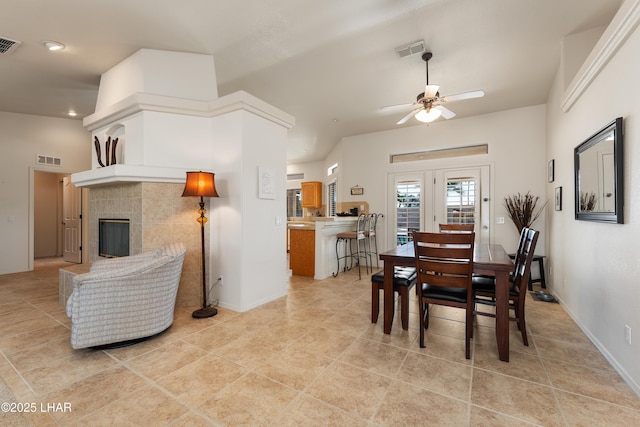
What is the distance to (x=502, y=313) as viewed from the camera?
7.36ft

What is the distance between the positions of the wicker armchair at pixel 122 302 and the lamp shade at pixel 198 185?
671mm

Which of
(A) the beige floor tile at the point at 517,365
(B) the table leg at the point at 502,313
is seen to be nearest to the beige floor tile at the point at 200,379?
(A) the beige floor tile at the point at 517,365

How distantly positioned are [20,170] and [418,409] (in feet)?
25.2

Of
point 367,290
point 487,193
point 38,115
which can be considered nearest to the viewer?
point 367,290

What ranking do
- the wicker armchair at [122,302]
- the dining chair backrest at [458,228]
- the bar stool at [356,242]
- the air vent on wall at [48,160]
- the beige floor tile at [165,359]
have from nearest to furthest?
the beige floor tile at [165,359] < the wicker armchair at [122,302] < the dining chair backrest at [458,228] < the bar stool at [356,242] < the air vent on wall at [48,160]

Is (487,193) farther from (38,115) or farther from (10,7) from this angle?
(38,115)

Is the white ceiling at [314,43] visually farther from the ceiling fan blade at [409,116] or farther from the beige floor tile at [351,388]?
the beige floor tile at [351,388]

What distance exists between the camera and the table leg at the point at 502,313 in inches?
86.7

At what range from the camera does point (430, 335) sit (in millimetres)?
2686

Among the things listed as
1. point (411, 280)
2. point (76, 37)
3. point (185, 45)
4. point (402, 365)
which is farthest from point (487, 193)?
point (76, 37)

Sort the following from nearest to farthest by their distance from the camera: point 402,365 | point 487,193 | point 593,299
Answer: point 402,365 < point 593,299 < point 487,193

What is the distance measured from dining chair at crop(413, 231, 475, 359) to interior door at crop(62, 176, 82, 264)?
743 cm

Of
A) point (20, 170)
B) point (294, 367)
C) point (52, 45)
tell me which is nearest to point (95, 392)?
point (294, 367)

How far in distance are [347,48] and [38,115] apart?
6.31 meters
